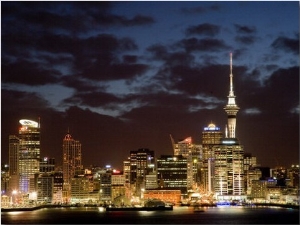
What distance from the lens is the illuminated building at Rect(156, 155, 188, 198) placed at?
38.6 m

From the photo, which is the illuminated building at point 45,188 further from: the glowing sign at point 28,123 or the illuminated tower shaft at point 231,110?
the illuminated tower shaft at point 231,110

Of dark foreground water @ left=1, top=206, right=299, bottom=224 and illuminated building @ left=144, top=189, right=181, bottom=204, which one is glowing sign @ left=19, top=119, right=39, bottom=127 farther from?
dark foreground water @ left=1, top=206, right=299, bottom=224

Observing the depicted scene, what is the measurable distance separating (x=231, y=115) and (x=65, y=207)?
1679 cm

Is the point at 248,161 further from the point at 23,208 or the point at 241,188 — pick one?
the point at 23,208

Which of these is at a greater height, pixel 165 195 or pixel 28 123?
pixel 28 123

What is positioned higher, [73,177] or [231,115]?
[231,115]

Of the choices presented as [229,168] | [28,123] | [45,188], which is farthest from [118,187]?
[229,168]

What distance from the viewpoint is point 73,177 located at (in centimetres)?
3956

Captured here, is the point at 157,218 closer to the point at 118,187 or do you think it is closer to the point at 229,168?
the point at 118,187

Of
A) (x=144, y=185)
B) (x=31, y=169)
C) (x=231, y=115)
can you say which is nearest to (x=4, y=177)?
(x=31, y=169)

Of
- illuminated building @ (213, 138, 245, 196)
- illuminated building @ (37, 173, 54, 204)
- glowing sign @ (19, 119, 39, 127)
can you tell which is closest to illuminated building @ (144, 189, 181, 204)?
illuminated building @ (37, 173, 54, 204)

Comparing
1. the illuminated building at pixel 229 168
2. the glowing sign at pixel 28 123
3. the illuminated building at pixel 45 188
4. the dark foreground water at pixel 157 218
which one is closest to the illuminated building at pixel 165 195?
the illuminated building at pixel 45 188

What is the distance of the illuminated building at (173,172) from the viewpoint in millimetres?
38625

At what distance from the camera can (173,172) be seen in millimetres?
39125
